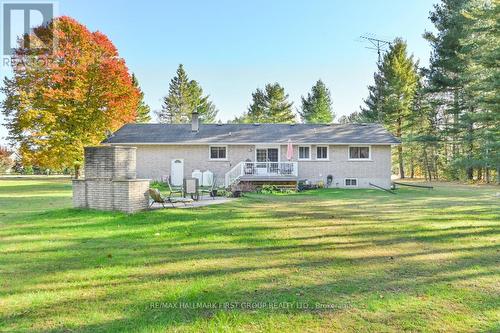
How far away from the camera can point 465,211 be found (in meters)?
10.3

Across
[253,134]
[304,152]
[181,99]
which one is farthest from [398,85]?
[181,99]

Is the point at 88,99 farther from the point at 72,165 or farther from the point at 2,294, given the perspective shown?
the point at 2,294

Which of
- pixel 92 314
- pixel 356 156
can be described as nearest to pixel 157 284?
pixel 92 314

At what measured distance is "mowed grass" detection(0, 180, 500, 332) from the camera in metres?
3.08

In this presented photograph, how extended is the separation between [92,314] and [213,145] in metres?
18.6

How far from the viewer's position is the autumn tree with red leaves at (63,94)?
2172 centimetres

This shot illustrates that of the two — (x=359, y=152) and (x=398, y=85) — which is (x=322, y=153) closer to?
(x=359, y=152)

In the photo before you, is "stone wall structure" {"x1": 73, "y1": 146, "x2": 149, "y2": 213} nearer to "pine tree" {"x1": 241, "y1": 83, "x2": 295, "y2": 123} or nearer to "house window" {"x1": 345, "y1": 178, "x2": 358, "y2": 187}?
"house window" {"x1": 345, "y1": 178, "x2": 358, "y2": 187}

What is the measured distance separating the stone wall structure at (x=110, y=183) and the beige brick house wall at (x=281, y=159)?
11805 millimetres

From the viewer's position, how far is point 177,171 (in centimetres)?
2161

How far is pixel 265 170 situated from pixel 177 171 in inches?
257

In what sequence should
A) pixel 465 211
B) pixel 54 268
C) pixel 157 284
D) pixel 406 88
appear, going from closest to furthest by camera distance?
pixel 157 284
pixel 54 268
pixel 465 211
pixel 406 88

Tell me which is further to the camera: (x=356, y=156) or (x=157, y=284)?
(x=356, y=156)

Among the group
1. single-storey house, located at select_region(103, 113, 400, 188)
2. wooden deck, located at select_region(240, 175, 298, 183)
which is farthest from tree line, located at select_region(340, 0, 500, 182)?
wooden deck, located at select_region(240, 175, 298, 183)
